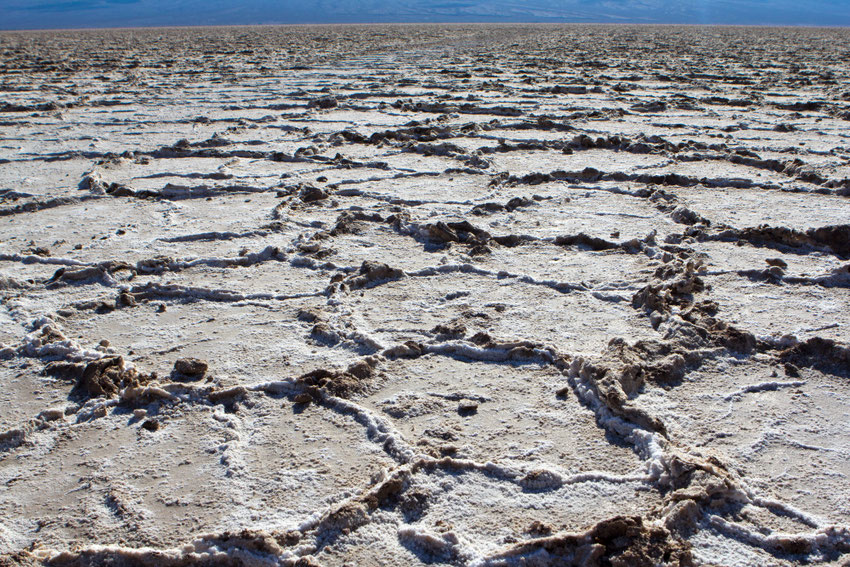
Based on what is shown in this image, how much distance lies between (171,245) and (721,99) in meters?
5.69

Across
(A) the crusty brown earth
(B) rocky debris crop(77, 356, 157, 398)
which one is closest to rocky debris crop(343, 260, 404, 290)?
(A) the crusty brown earth

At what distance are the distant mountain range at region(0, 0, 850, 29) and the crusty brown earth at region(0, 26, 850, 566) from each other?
53863 mm

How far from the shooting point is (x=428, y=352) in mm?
2252

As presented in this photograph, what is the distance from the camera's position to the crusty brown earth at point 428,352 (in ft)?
5.07

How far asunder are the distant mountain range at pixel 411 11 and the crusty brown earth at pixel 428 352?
53.9 meters

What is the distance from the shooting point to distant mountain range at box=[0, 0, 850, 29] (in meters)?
58.7

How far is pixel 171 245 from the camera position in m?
3.20

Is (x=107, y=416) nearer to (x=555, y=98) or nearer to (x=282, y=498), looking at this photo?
(x=282, y=498)

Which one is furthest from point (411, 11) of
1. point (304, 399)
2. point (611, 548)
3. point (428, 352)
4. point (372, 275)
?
point (611, 548)

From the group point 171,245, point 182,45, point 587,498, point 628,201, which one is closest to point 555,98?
point 628,201

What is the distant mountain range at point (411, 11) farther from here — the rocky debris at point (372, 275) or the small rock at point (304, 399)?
the small rock at point (304, 399)

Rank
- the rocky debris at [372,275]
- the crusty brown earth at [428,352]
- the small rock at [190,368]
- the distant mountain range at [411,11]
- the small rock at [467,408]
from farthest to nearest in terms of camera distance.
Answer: the distant mountain range at [411,11] < the rocky debris at [372,275] < the small rock at [190,368] < the small rock at [467,408] < the crusty brown earth at [428,352]

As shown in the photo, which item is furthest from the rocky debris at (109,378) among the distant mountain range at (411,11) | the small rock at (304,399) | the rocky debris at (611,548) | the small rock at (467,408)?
the distant mountain range at (411,11)

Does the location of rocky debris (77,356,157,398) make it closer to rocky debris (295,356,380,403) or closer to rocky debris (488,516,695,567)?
rocky debris (295,356,380,403)
